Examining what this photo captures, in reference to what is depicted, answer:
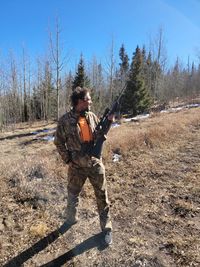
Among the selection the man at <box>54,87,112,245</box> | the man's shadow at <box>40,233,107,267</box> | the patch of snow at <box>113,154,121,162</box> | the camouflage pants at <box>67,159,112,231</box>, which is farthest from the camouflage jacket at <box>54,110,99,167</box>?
the patch of snow at <box>113,154,121,162</box>

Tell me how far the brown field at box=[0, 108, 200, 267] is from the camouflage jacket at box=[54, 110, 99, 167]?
Result: 1.09 m

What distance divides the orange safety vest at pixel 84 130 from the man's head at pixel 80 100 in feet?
0.46

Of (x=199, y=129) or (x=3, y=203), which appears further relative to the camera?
(x=199, y=129)

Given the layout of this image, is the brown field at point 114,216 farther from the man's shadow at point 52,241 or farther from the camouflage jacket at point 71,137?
the camouflage jacket at point 71,137

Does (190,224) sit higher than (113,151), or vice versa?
(113,151)

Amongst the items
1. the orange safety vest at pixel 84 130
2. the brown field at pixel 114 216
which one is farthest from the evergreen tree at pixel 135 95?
the orange safety vest at pixel 84 130

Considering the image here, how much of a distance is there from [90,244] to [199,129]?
29.7 ft

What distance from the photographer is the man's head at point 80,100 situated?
3.09m

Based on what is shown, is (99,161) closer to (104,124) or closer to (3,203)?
(104,124)

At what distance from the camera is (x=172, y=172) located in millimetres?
5906

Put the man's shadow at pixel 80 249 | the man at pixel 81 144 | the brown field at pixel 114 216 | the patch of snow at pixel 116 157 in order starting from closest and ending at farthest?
the man's shadow at pixel 80 249, the brown field at pixel 114 216, the man at pixel 81 144, the patch of snow at pixel 116 157

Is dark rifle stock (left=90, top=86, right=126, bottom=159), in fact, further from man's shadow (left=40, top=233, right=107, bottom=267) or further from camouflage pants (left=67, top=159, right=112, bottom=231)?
man's shadow (left=40, top=233, right=107, bottom=267)

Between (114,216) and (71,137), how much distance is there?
1.59 meters

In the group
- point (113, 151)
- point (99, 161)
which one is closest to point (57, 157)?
point (113, 151)
